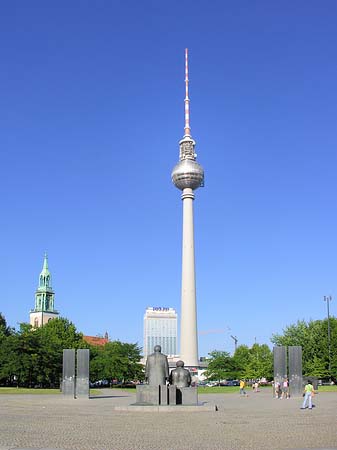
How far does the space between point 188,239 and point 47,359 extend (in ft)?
135

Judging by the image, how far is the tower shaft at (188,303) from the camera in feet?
324

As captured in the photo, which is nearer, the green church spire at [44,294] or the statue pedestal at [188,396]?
the statue pedestal at [188,396]

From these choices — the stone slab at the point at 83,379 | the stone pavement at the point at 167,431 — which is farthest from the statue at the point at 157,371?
the stone slab at the point at 83,379

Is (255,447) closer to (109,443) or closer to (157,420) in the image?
(109,443)

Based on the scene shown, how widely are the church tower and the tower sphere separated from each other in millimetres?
52030

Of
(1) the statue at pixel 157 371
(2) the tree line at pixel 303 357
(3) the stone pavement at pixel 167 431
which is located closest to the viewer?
(3) the stone pavement at pixel 167 431

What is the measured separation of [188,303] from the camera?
98625mm

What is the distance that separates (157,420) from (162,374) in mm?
6329

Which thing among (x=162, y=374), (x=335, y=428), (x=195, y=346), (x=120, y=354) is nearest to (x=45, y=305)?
(x=195, y=346)

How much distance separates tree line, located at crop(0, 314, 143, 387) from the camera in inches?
2466

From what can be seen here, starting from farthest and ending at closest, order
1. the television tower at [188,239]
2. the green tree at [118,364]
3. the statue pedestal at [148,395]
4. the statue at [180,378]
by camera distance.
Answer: the television tower at [188,239]
the green tree at [118,364]
the statue at [180,378]
the statue pedestal at [148,395]

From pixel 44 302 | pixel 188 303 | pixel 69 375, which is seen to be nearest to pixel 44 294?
pixel 44 302

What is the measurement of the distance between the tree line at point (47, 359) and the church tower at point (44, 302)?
2322 inches

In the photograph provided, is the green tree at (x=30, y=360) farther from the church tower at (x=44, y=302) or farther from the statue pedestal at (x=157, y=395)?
the church tower at (x=44, y=302)
